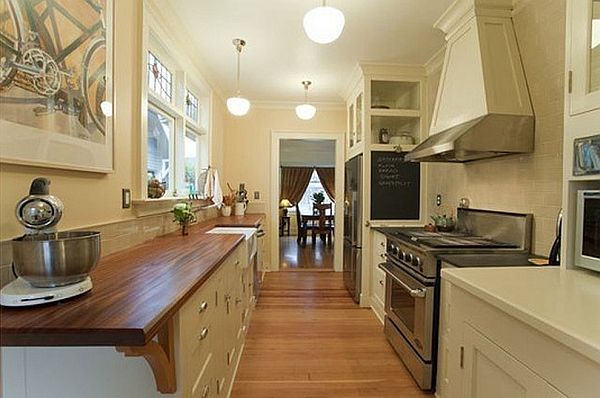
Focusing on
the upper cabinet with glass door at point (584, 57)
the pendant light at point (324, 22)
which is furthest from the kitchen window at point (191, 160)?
the upper cabinet with glass door at point (584, 57)

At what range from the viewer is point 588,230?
1279 millimetres

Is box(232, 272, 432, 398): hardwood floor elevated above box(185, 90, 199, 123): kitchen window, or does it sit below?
below

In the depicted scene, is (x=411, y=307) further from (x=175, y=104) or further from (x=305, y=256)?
(x=305, y=256)

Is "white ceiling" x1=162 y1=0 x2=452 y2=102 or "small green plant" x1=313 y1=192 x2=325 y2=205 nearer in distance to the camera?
"white ceiling" x1=162 y1=0 x2=452 y2=102

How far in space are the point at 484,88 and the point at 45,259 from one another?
7.54ft

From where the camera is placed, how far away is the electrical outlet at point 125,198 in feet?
5.81

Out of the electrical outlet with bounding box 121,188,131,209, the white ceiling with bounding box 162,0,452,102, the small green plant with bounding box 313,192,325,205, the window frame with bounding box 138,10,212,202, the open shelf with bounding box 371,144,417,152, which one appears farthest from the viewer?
the small green plant with bounding box 313,192,325,205

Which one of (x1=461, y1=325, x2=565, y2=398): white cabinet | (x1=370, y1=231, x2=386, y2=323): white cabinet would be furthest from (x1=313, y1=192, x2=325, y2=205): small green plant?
(x1=461, y1=325, x2=565, y2=398): white cabinet

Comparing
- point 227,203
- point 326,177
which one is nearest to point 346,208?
point 227,203

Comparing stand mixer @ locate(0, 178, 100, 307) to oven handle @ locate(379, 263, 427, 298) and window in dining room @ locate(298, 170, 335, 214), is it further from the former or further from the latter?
window in dining room @ locate(298, 170, 335, 214)

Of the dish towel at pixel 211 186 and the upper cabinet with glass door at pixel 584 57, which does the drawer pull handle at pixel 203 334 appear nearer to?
the upper cabinet with glass door at pixel 584 57

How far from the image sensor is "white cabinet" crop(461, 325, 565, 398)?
2.87 ft

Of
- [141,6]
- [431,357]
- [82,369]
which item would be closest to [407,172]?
[431,357]

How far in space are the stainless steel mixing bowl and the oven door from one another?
5.77ft
